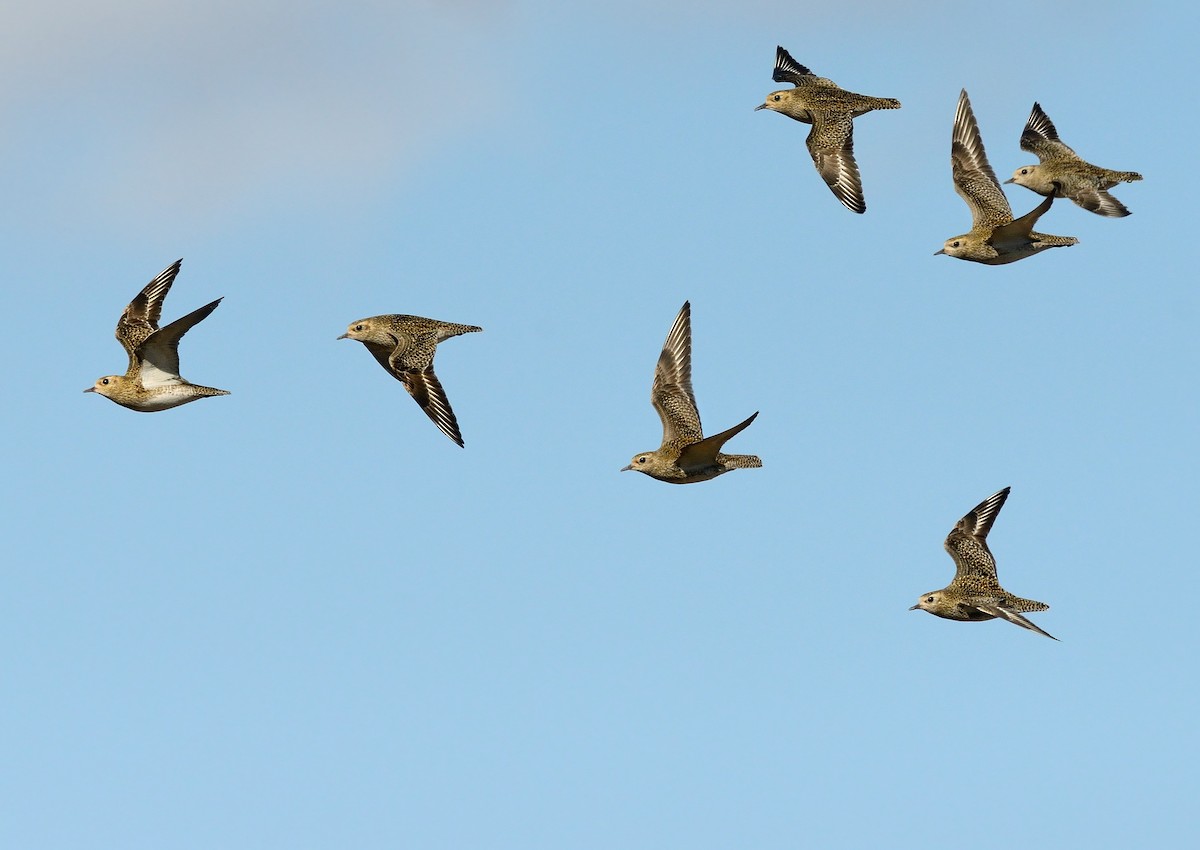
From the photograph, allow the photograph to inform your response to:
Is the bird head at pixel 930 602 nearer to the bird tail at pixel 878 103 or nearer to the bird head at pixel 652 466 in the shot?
the bird head at pixel 652 466

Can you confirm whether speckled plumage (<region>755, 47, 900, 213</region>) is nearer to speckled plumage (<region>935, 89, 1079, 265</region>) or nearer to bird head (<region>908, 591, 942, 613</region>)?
speckled plumage (<region>935, 89, 1079, 265</region>)

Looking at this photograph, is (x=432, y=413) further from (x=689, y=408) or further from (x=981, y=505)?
(x=981, y=505)

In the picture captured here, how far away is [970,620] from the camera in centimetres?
2911

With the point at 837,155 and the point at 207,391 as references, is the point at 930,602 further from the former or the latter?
the point at 207,391

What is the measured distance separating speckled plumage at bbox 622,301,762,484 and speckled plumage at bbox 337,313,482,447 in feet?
10.4

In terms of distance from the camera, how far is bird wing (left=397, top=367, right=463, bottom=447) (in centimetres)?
2831

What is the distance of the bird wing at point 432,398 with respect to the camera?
2831 centimetres

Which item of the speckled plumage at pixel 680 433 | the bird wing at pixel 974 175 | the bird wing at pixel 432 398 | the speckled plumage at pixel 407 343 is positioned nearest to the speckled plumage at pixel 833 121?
the bird wing at pixel 974 175

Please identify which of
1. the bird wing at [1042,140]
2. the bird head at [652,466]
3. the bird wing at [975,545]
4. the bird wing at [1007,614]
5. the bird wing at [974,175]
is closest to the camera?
the bird wing at [1007,614]

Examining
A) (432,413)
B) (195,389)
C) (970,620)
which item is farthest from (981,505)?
(195,389)

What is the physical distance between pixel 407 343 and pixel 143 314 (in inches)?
174

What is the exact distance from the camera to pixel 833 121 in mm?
33250

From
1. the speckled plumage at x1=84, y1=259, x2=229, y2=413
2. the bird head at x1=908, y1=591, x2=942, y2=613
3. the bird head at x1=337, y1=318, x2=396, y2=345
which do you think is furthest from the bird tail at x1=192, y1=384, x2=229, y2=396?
the bird head at x1=908, y1=591, x2=942, y2=613

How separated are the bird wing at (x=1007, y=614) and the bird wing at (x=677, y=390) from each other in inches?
199
